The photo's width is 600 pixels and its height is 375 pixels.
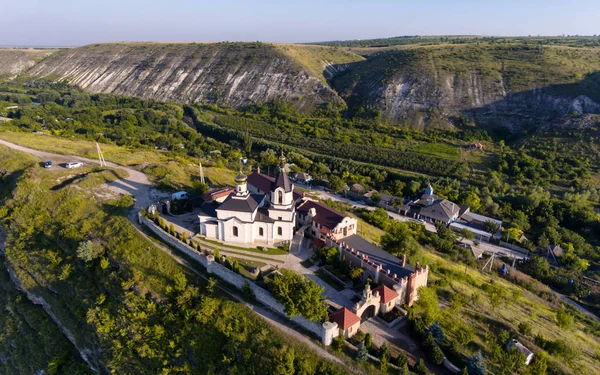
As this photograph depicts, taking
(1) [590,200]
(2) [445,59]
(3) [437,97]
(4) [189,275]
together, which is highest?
(2) [445,59]

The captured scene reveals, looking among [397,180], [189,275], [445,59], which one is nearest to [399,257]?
[189,275]

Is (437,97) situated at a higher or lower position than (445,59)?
lower

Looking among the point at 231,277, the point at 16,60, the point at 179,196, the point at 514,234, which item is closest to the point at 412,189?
the point at 514,234

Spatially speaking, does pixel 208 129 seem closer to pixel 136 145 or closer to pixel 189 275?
pixel 136 145

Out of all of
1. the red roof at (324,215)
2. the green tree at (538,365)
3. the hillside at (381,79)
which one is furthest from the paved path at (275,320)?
the hillside at (381,79)

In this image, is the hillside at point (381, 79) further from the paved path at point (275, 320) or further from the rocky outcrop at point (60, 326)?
the rocky outcrop at point (60, 326)

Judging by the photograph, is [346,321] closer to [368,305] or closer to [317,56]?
[368,305]

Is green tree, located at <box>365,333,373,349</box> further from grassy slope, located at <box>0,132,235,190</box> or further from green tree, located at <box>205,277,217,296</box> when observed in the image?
grassy slope, located at <box>0,132,235,190</box>
